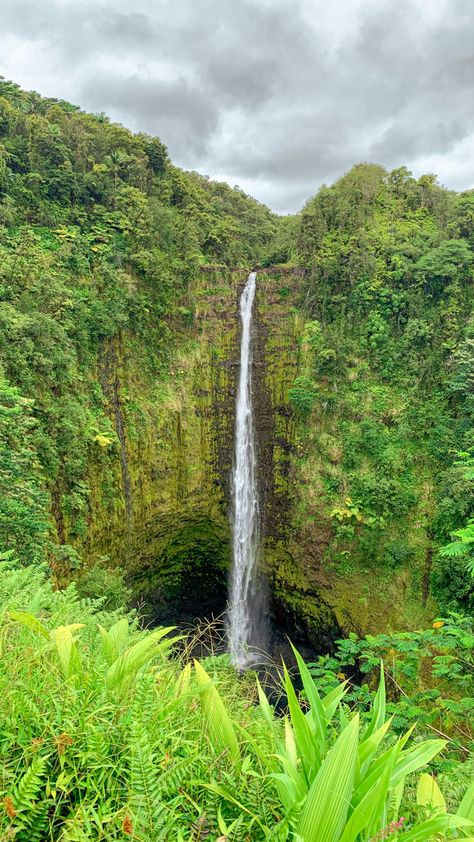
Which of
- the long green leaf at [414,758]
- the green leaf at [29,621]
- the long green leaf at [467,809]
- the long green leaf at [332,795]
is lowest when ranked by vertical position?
the long green leaf at [467,809]

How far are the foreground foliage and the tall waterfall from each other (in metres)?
11.8

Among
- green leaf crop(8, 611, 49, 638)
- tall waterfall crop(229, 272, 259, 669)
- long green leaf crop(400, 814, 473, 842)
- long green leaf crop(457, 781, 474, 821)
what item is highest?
long green leaf crop(400, 814, 473, 842)

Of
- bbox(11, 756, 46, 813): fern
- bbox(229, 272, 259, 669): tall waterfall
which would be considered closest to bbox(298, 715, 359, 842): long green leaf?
bbox(11, 756, 46, 813): fern

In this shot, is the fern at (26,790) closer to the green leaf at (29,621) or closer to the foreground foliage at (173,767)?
the foreground foliage at (173,767)

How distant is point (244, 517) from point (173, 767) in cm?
1243

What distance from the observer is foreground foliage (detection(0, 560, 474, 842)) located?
111 centimetres

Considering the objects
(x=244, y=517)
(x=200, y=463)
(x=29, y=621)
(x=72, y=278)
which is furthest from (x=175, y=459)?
(x=29, y=621)

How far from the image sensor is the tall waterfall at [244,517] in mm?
12750

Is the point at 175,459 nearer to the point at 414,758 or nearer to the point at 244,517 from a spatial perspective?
the point at 244,517

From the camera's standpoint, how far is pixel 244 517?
44.3 ft

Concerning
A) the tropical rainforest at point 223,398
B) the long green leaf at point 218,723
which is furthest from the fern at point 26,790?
the tropical rainforest at point 223,398

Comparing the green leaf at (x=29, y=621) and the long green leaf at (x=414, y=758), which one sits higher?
the green leaf at (x=29, y=621)

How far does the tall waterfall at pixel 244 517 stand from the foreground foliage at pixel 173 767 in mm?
11794

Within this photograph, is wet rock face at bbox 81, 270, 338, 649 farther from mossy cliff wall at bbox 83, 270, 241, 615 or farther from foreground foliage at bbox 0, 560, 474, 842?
foreground foliage at bbox 0, 560, 474, 842
